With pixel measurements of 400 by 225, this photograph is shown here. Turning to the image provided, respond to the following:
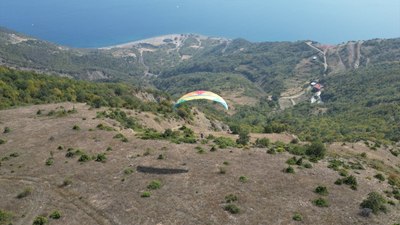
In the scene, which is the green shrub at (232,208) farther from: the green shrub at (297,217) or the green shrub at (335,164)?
the green shrub at (335,164)

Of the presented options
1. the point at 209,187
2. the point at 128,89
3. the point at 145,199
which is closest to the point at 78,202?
the point at 145,199

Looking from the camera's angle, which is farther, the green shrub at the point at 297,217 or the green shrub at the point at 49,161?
the green shrub at the point at 49,161

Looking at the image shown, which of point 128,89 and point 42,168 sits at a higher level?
point 42,168

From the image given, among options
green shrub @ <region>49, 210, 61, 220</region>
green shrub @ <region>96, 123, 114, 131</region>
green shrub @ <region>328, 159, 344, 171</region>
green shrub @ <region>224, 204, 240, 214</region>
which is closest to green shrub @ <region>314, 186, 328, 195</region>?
green shrub @ <region>328, 159, 344, 171</region>

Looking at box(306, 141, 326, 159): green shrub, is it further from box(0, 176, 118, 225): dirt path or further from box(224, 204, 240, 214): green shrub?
box(0, 176, 118, 225): dirt path

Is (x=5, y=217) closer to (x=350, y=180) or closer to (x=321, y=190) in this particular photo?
(x=321, y=190)

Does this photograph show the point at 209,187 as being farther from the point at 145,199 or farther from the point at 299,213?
the point at 299,213

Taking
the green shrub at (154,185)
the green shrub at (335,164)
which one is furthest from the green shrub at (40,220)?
the green shrub at (335,164)
